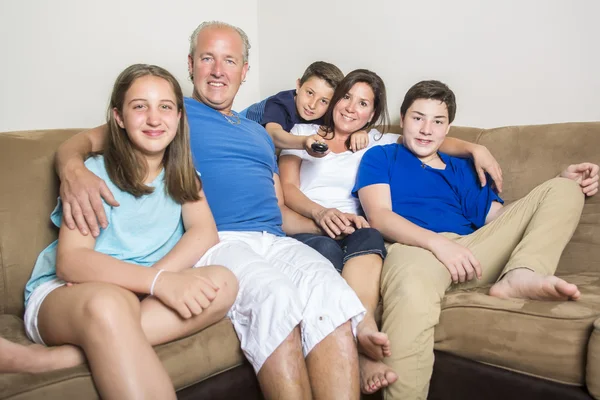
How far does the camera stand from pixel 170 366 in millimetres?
1297

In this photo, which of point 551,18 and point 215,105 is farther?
point 551,18

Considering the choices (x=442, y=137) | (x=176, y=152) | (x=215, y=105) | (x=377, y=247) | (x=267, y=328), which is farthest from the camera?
(x=442, y=137)

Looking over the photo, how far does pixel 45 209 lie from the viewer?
1675 mm

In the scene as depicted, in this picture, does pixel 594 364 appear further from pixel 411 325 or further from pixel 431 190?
pixel 431 190

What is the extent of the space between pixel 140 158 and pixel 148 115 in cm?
12

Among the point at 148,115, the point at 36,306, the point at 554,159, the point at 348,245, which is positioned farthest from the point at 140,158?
the point at 554,159

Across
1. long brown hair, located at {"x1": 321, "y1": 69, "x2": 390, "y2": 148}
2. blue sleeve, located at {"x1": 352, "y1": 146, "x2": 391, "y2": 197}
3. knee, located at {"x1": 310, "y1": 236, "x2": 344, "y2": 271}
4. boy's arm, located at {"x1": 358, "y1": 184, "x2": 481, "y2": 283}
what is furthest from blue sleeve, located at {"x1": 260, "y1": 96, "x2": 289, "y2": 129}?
knee, located at {"x1": 310, "y1": 236, "x2": 344, "y2": 271}

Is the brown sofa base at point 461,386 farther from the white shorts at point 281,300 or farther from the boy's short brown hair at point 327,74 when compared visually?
the boy's short brown hair at point 327,74

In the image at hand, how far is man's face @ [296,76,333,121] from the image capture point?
231 centimetres

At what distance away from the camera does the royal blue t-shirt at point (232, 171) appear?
173cm

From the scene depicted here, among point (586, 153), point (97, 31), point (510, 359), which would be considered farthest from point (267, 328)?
point (97, 31)

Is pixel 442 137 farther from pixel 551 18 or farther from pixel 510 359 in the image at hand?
pixel 510 359

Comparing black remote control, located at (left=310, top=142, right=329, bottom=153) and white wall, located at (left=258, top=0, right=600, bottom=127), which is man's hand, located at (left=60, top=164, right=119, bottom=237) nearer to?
black remote control, located at (left=310, top=142, right=329, bottom=153)

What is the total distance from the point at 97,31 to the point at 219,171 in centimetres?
94
